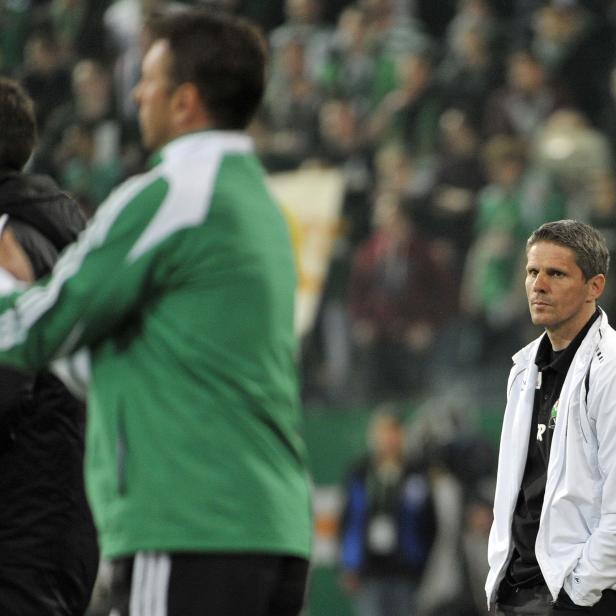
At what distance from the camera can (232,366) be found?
101 inches

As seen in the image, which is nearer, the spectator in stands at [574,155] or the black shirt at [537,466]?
the black shirt at [537,466]

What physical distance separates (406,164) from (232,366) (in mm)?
11572

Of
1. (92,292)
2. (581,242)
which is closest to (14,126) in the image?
(92,292)

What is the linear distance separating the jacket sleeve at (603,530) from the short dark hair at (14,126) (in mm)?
1749

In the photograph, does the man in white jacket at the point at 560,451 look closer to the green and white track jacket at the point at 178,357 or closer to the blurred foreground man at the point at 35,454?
the blurred foreground man at the point at 35,454

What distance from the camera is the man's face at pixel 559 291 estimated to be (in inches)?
170

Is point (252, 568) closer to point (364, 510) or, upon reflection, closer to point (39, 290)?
point (39, 290)

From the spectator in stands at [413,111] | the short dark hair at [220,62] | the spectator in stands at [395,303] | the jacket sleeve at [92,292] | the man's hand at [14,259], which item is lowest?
the spectator in stands at [395,303]

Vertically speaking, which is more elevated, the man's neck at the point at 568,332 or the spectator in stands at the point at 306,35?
the man's neck at the point at 568,332

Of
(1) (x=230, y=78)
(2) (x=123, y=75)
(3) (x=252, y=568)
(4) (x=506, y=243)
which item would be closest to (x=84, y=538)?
(3) (x=252, y=568)

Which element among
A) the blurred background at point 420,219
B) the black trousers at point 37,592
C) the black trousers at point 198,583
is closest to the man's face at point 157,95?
the black trousers at point 198,583

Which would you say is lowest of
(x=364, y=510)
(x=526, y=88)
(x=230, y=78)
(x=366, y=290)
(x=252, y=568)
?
(x=364, y=510)

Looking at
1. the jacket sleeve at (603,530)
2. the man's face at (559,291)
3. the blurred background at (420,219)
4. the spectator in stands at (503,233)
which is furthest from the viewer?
the spectator in stands at (503,233)

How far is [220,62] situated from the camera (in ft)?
8.73
